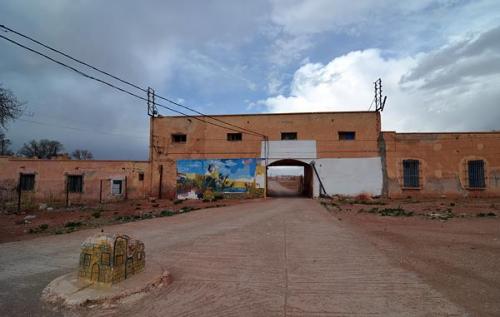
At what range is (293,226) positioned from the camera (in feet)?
32.6

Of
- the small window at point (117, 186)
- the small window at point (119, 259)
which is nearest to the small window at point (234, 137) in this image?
the small window at point (117, 186)

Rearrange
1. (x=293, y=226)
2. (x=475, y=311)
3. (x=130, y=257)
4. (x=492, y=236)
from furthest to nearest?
(x=293, y=226), (x=492, y=236), (x=130, y=257), (x=475, y=311)

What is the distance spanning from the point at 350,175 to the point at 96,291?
21332 millimetres

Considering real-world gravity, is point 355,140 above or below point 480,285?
above

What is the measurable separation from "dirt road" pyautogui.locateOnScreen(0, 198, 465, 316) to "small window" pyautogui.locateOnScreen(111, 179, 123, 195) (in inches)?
656

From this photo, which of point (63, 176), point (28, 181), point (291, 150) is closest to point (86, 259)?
point (291, 150)

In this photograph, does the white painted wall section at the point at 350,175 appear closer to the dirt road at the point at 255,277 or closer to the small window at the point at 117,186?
the dirt road at the point at 255,277

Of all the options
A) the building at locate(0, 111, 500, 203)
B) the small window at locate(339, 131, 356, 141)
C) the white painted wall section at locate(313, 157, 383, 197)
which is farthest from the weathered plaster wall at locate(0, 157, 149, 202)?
the small window at locate(339, 131, 356, 141)

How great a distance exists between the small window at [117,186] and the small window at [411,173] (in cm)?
2259

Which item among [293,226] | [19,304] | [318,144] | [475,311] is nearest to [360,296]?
[475,311]

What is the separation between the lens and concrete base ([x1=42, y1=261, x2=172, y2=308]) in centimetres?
378

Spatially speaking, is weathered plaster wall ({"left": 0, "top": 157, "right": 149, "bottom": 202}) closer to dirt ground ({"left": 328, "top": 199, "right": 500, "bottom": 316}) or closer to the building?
the building

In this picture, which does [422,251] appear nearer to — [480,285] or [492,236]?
[480,285]

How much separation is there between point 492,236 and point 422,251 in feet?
10.2
